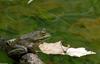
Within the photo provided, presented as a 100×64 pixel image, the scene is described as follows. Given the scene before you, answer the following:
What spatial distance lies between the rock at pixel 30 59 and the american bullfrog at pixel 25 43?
43 millimetres

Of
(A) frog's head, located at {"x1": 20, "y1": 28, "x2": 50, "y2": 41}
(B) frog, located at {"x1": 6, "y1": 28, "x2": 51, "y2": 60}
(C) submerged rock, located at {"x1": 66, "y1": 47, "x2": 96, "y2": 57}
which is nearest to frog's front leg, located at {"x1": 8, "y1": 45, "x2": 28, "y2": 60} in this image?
(B) frog, located at {"x1": 6, "y1": 28, "x2": 51, "y2": 60}

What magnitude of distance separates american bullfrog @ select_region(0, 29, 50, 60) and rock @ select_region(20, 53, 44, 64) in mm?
43

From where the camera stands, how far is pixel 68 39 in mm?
3236

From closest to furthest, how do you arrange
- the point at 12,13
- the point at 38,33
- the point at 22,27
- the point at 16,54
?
1. the point at 16,54
2. the point at 38,33
3. the point at 22,27
4. the point at 12,13

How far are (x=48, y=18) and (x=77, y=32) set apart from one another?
13.6 inches

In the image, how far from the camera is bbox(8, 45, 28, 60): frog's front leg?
2949 mm

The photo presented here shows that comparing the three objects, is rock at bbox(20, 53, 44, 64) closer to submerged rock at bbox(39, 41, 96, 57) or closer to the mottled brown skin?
the mottled brown skin

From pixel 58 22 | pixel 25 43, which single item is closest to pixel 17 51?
pixel 25 43

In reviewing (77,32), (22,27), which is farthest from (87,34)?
(22,27)

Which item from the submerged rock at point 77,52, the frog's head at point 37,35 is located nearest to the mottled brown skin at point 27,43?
the frog's head at point 37,35

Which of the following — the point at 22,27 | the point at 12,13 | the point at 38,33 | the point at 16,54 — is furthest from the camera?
the point at 12,13

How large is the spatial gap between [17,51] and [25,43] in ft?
0.43

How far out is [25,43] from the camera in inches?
121

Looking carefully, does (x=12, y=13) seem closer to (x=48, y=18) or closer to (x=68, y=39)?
(x=48, y=18)
